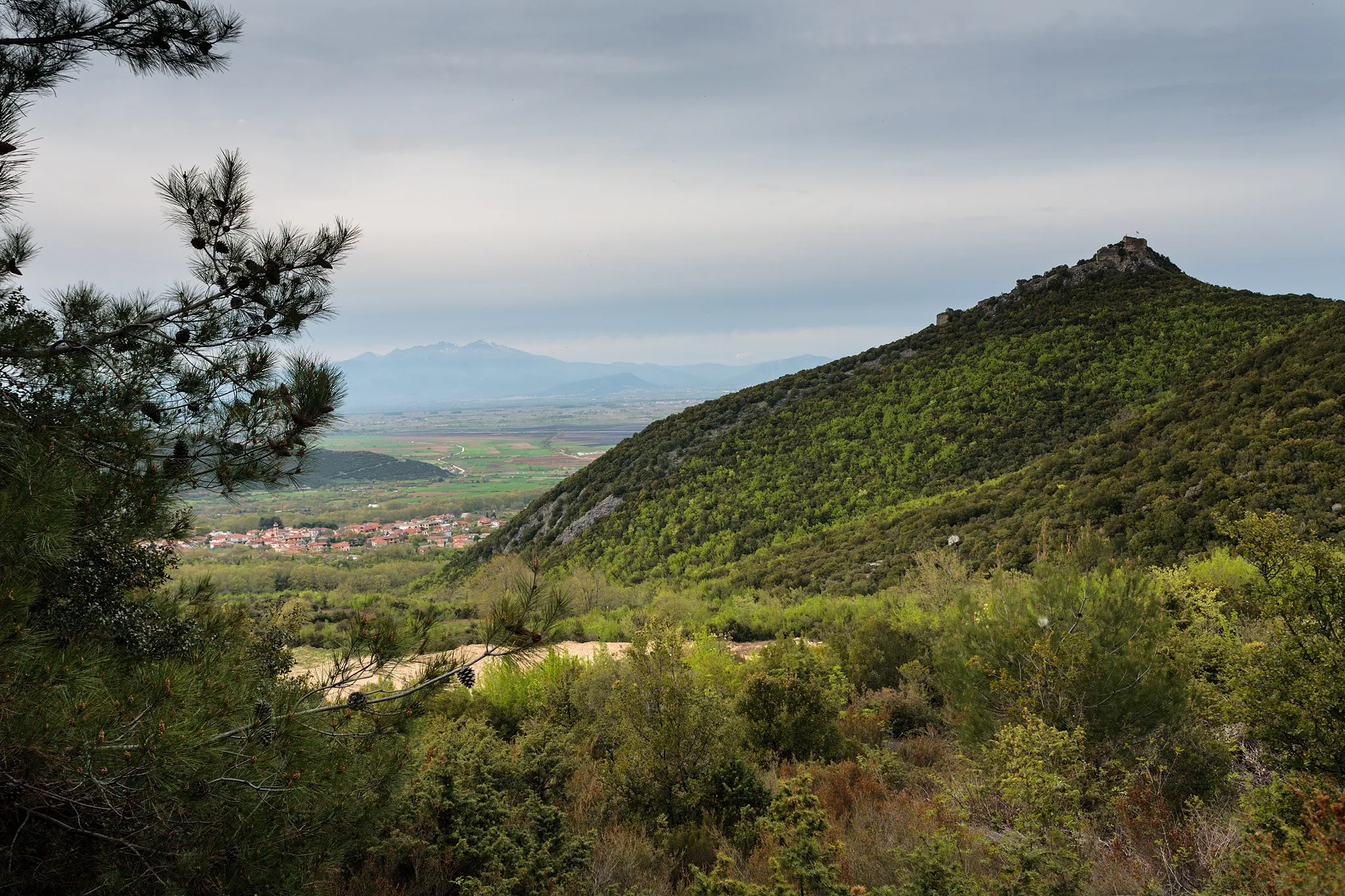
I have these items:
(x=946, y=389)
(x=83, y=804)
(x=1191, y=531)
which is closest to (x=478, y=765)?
(x=83, y=804)

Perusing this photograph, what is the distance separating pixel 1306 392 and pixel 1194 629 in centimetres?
1432

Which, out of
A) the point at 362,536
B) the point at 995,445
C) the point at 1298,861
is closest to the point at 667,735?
the point at 1298,861

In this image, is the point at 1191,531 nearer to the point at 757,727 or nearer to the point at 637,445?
the point at 757,727

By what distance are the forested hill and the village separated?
22.7m

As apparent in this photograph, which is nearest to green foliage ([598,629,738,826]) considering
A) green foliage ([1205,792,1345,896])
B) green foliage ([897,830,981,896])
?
green foliage ([897,830,981,896])

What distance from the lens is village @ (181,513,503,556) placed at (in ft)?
190

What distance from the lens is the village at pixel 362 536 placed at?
5797 centimetres

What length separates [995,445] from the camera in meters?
28.5

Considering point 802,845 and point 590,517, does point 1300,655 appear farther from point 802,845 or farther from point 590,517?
point 590,517

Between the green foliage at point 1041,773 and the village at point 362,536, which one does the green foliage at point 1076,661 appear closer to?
the green foliage at point 1041,773

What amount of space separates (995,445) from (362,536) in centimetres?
5879

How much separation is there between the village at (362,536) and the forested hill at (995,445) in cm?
2269

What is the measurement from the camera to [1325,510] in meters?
11.9

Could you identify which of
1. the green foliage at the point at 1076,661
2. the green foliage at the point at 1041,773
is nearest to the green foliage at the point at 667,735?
the green foliage at the point at 1041,773
